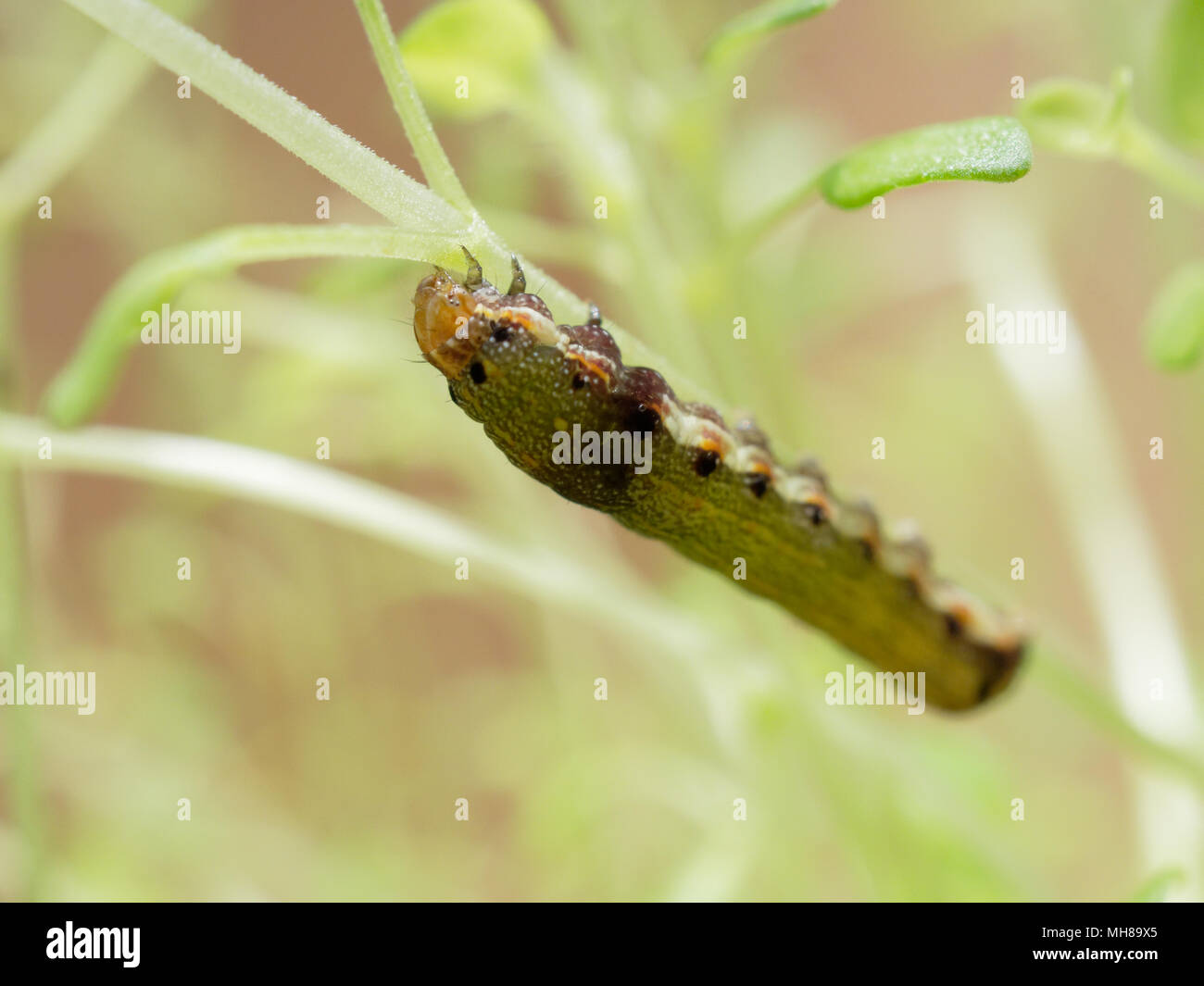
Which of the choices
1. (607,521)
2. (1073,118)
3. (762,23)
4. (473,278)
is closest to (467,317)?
(473,278)

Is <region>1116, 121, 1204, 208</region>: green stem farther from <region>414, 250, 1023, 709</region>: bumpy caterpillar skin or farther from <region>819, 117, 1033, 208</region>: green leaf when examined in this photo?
<region>414, 250, 1023, 709</region>: bumpy caterpillar skin

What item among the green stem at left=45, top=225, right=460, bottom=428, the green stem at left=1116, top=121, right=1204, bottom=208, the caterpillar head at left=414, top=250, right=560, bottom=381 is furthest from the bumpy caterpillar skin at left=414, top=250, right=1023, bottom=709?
the green stem at left=1116, top=121, right=1204, bottom=208

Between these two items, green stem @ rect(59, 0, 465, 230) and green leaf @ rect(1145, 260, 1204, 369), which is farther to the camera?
green leaf @ rect(1145, 260, 1204, 369)

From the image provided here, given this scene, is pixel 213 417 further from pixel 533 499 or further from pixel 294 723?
pixel 294 723

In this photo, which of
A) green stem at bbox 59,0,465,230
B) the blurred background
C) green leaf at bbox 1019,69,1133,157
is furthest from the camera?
the blurred background

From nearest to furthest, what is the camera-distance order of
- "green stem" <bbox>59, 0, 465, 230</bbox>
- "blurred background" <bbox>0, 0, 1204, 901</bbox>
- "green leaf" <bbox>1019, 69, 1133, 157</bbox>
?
"green stem" <bbox>59, 0, 465, 230</bbox> < "green leaf" <bbox>1019, 69, 1133, 157</bbox> < "blurred background" <bbox>0, 0, 1204, 901</bbox>

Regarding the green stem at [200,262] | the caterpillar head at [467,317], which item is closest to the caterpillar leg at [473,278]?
the caterpillar head at [467,317]

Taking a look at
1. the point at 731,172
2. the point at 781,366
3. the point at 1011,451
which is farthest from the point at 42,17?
the point at 1011,451

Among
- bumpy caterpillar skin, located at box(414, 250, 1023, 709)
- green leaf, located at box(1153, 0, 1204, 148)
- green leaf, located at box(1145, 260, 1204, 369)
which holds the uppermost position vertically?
green leaf, located at box(1153, 0, 1204, 148)
